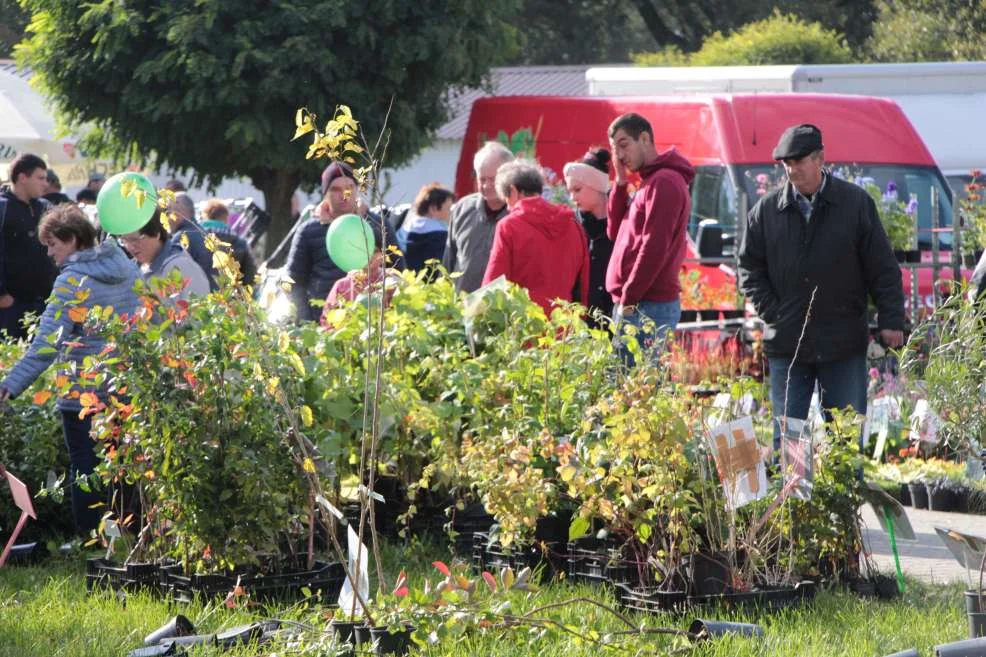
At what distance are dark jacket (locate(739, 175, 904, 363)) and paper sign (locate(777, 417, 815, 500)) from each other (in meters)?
1.36

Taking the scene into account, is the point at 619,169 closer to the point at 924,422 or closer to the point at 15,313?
the point at 924,422

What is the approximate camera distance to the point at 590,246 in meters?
8.68

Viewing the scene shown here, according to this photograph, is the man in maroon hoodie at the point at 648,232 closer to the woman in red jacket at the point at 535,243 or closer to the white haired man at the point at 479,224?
the woman in red jacket at the point at 535,243

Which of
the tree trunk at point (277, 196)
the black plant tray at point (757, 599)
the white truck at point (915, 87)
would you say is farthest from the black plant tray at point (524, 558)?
the tree trunk at point (277, 196)

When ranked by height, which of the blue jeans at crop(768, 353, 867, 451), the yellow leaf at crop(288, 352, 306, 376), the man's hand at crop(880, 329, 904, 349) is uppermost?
the yellow leaf at crop(288, 352, 306, 376)

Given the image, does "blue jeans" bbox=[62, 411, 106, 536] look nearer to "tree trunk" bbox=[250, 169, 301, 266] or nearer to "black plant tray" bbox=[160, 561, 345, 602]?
"black plant tray" bbox=[160, 561, 345, 602]

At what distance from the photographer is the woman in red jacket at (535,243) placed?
791cm

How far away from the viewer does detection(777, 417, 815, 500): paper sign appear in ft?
17.6

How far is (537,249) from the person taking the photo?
7910mm

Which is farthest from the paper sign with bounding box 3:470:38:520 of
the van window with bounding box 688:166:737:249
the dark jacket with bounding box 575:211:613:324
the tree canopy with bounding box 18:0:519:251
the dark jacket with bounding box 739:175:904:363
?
the tree canopy with bounding box 18:0:519:251

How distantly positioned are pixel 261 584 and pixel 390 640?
45.8 inches

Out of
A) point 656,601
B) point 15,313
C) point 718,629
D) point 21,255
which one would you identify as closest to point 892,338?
point 656,601

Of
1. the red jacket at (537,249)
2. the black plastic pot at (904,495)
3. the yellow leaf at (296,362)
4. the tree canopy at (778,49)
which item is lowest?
the black plastic pot at (904,495)

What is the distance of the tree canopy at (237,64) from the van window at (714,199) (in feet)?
23.8
